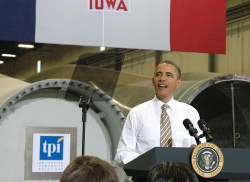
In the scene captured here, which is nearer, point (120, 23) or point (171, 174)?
point (171, 174)

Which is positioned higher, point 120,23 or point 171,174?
point 120,23

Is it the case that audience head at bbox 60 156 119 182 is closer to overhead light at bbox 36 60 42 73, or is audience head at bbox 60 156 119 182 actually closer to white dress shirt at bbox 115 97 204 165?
white dress shirt at bbox 115 97 204 165

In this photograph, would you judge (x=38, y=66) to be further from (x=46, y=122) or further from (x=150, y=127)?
(x=150, y=127)

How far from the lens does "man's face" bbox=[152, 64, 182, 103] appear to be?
338cm

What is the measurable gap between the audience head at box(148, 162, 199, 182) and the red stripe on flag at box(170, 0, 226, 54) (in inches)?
108

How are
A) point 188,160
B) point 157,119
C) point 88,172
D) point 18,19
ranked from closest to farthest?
point 88,172 → point 188,160 → point 157,119 → point 18,19

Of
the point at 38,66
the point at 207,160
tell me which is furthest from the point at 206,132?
the point at 38,66

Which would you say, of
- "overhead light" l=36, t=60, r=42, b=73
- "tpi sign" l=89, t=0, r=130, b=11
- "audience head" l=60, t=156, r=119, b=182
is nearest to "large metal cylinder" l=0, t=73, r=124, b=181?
"overhead light" l=36, t=60, r=42, b=73

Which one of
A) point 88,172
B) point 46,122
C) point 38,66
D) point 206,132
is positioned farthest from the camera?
point 46,122

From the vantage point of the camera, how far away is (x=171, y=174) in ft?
5.97

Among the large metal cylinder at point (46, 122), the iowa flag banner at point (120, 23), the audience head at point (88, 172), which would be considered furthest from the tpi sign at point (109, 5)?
the audience head at point (88, 172)

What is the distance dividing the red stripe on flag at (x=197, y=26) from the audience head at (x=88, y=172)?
9.62ft

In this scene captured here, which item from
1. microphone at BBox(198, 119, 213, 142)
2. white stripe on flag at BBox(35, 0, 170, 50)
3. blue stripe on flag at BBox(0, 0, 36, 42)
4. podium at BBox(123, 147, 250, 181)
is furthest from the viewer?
white stripe on flag at BBox(35, 0, 170, 50)

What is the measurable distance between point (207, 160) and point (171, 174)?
0.72 m
